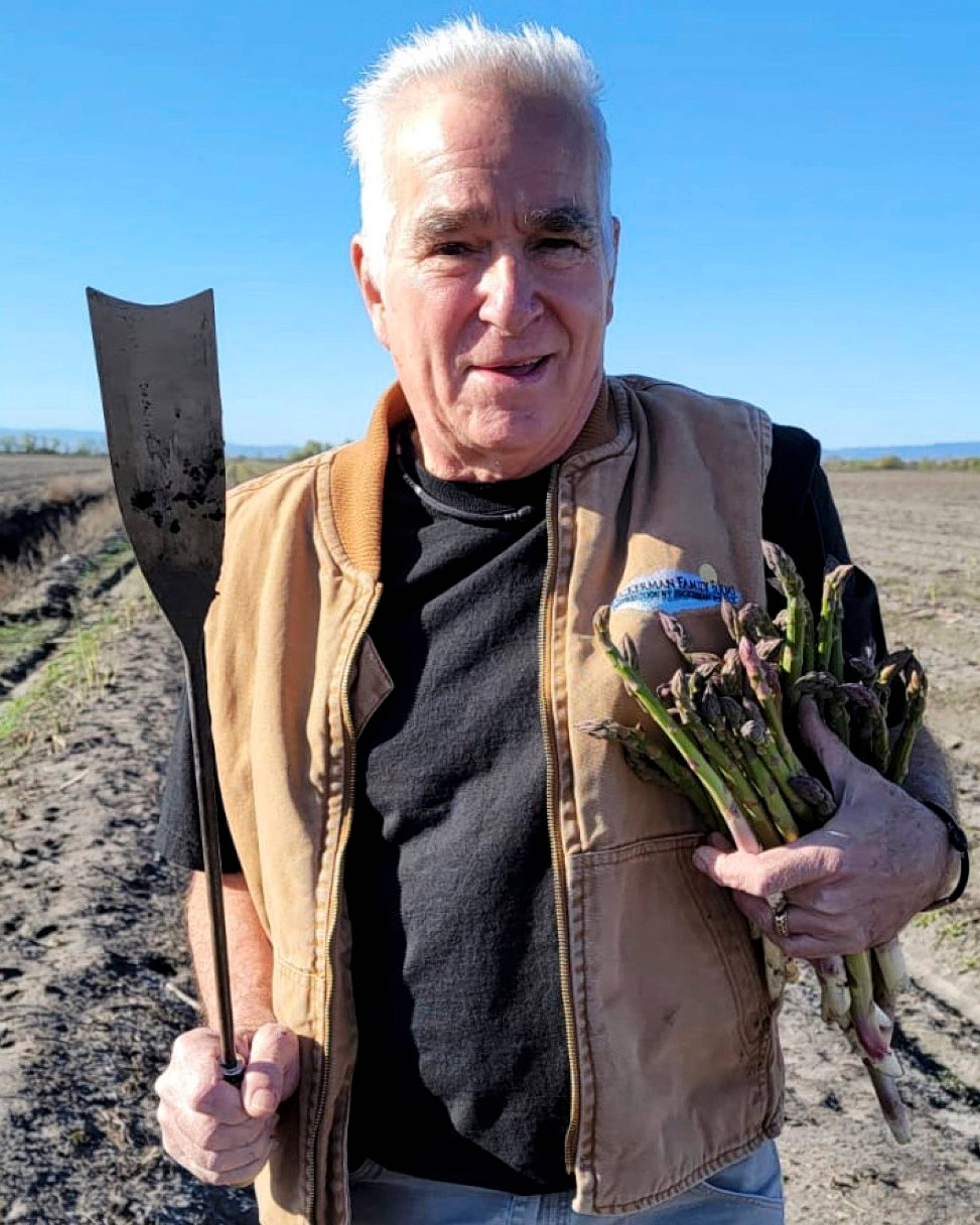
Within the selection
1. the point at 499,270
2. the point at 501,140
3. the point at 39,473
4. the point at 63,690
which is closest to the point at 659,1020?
the point at 499,270

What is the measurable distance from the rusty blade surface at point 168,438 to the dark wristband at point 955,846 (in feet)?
3.63

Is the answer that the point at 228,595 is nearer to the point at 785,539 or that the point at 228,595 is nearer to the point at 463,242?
the point at 463,242

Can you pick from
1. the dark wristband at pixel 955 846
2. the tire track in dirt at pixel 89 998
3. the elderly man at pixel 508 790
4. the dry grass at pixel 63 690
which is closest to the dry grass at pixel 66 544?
the dry grass at pixel 63 690

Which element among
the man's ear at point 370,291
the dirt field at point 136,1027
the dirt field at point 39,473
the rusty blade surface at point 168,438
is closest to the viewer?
the rusty blade surface at point 168,438

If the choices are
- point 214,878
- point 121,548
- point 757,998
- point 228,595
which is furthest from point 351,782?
point 121,548

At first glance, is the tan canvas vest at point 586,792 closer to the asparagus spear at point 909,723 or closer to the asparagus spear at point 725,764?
the asparagus spear at point 725,764

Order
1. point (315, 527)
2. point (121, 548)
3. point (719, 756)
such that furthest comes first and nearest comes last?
point (121, 548)
point (315, 527)
point (719, 756)

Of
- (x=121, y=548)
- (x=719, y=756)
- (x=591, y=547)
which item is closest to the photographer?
(x=719, y=756)

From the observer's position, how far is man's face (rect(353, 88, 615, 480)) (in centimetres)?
180

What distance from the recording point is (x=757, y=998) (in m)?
1.80

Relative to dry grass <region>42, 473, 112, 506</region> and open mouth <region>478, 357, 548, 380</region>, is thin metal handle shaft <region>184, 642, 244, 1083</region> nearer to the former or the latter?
open mouth <region>478, 357, 548, 380</region>

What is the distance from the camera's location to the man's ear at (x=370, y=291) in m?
2.02

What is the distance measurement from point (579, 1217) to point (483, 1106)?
211 millimetres

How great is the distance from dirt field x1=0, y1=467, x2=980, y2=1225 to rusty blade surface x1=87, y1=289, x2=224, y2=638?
8.19ft
